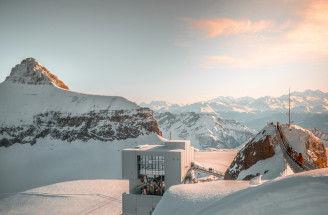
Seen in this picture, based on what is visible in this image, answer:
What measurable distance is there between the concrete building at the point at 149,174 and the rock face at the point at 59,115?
4873 cm

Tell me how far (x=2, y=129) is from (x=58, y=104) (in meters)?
20.6

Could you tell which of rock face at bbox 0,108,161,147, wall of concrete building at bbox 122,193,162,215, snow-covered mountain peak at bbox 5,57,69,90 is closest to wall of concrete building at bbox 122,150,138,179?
wall of concrete building at bbox 122,193,162,215

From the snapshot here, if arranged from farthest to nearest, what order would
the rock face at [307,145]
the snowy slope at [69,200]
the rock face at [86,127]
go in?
1. the rock face at [86,127]
2. the snowy slope at [69,200]
3. the rock face at [307,145]

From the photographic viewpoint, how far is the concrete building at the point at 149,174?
1146 inches

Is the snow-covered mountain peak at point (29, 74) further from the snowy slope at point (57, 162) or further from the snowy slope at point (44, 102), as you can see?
the snowy slope at point (57, 162)

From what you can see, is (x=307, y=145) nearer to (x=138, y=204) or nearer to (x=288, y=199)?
(x=288, y=199)

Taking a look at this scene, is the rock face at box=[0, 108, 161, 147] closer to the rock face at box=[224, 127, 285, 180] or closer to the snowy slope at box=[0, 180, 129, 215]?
the snowy slope at box=[0, 180, 129, 215]

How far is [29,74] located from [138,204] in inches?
3527

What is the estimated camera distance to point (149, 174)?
98.2 ft

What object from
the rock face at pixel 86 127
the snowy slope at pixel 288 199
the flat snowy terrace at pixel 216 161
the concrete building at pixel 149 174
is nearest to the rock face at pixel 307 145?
the concrete building at pixel 149 174

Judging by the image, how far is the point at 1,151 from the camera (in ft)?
227

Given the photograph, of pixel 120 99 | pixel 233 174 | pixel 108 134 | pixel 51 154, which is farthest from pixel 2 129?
pixel 233 174

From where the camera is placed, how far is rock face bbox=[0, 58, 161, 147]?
76750 millimetres

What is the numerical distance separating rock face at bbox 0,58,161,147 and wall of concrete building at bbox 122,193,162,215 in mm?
48991
